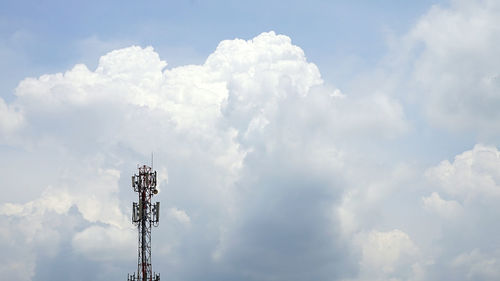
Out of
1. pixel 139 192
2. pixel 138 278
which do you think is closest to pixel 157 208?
pixel 139 192

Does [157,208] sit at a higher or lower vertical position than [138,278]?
higher

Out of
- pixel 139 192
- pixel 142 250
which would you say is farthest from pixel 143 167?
pixel 142 250

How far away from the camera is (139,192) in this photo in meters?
148

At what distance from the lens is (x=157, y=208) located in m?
148

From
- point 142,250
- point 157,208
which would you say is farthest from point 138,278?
point 157,208

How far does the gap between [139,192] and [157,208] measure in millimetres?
5096

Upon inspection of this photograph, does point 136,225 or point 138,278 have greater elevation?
point 136,225

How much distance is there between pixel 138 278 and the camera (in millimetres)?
142875

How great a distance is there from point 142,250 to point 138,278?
5917 millimetres

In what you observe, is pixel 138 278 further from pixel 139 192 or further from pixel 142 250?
pixel 139 192

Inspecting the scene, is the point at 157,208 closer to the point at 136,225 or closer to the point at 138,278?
the point at 136,225

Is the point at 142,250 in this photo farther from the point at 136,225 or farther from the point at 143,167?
the point at 143,167

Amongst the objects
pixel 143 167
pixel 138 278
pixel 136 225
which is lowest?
pixel 138 278

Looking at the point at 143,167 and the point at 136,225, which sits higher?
the point at 143,167
